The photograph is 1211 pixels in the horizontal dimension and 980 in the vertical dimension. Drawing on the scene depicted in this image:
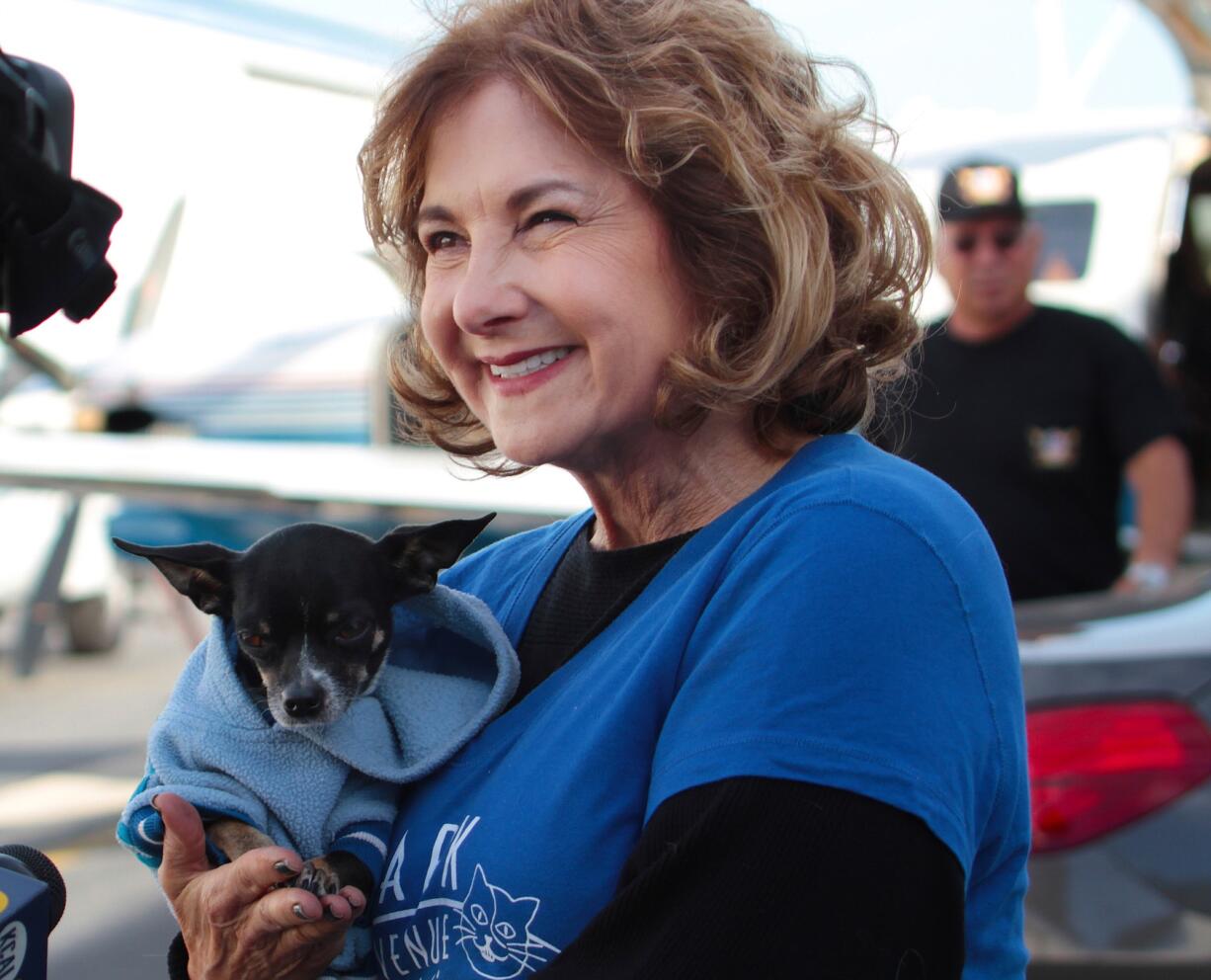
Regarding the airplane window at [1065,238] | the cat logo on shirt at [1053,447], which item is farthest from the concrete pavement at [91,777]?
the airplane window at [1065,238]

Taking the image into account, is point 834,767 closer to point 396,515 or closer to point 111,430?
point 396,515

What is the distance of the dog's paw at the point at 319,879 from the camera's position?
1.39 m

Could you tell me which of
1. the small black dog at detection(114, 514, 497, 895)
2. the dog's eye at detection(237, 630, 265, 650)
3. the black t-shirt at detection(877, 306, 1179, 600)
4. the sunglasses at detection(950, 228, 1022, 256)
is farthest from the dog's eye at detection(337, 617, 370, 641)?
the sunglasses at detection(950, 228, 1022, 256)

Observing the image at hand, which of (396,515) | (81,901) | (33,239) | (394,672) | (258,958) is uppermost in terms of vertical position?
(33,239)

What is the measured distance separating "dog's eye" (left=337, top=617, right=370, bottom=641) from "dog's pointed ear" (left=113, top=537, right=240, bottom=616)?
0.17 metres

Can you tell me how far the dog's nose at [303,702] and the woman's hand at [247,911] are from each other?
17 cm

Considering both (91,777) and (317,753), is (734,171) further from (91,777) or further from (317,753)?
(91,777)

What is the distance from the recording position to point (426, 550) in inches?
69.2

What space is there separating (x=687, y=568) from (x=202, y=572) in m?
0.75

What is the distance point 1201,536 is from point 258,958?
24.4 feet

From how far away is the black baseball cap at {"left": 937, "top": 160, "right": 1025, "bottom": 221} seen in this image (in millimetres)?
4715

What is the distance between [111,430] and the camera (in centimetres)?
1017

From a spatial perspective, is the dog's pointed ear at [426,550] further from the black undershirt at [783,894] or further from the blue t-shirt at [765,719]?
the black undershirt at [783,894]

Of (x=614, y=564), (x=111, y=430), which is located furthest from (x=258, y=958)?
(x=111, y=430)
